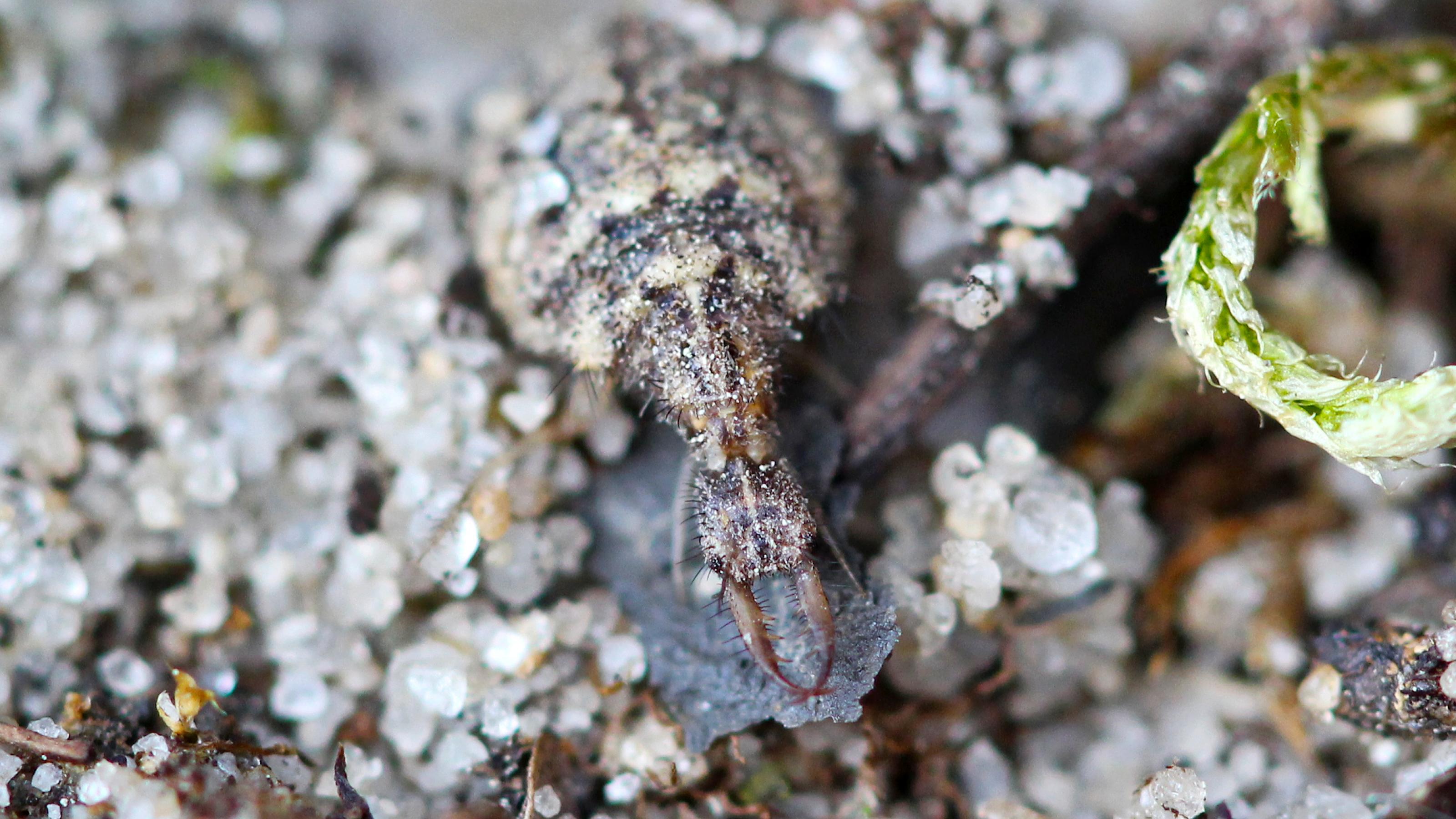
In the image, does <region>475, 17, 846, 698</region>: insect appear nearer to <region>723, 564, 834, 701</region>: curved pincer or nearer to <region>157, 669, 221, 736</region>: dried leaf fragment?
<region>723, 564, 834, 701</region>: curved pincer

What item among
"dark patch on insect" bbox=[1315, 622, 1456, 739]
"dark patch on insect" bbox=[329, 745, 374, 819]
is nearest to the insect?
"dark patch on insect" bbox=[329, 745, 374, 819]

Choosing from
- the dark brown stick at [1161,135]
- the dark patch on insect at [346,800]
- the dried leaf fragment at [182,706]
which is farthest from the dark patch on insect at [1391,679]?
the dried leaf fragment at [182,706]

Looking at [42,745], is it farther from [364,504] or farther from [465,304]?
[465,304]

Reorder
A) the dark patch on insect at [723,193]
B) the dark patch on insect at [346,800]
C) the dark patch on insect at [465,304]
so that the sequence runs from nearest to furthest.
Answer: the dark patch on insect at [346,800] → the dark patch on insect at [723,193] → the dark patch on insect at [465,304]

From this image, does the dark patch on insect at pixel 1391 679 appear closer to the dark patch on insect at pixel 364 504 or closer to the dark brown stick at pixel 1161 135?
the dark brown stick at pixel 1161 135

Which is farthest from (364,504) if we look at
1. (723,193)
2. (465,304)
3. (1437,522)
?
(1437,522)

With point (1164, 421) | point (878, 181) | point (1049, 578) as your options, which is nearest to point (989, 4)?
point (878, 181)

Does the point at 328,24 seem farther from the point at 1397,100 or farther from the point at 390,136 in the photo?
the point at 1397,100
